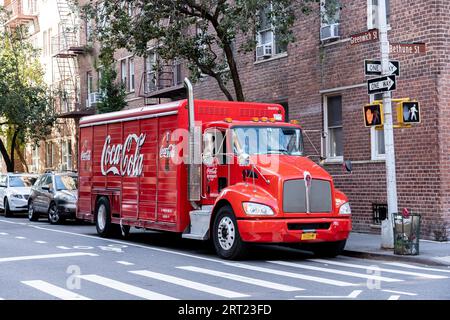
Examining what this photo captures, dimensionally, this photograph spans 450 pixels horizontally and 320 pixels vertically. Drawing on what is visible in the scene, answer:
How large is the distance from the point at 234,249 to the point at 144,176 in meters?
3.94

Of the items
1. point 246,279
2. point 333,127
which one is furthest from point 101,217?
point 246,279

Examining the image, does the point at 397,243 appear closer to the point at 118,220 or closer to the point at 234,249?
the point at 234,249

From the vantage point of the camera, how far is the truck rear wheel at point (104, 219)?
19203 mm

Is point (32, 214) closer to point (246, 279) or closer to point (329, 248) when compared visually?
point (329, 248)

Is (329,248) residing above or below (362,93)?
below

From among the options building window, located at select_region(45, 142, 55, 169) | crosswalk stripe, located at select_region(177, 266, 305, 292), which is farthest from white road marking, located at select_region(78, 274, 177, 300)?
building window, located at select_region(45, 142, 55, 169)

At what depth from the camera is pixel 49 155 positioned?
46906 millimetres

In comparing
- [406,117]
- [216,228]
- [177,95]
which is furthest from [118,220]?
[177,95]

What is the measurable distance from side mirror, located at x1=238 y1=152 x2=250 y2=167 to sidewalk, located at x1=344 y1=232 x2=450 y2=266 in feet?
9.57

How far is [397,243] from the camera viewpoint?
14602 millimetres

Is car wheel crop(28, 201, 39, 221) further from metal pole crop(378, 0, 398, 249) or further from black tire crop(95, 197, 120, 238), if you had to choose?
metal pole crop(378, 0, 398, 249)

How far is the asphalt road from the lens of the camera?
32.9 feet

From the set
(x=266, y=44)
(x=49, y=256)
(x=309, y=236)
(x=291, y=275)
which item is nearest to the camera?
(x=291, y=275)

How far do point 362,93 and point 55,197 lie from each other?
10839 millimetres
